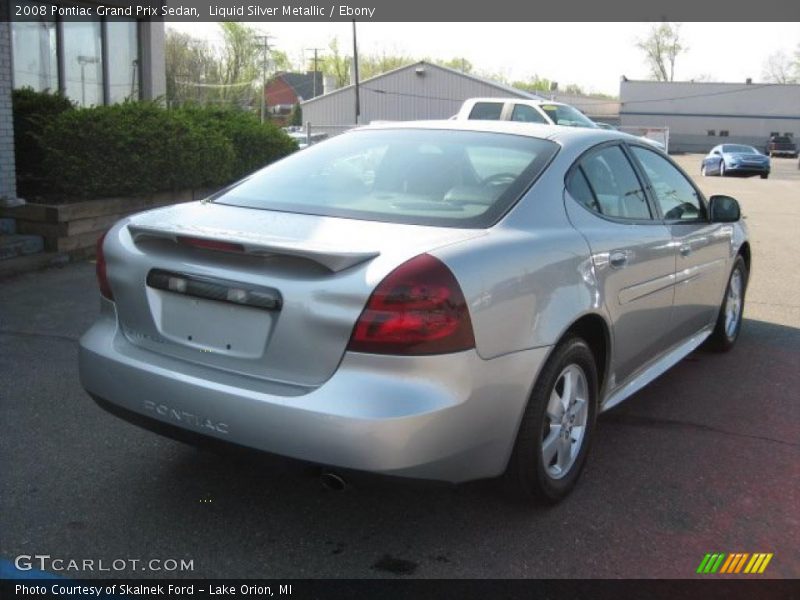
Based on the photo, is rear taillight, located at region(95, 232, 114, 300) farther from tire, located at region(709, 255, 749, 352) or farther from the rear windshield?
tire, located at region(709, 255, 749, 352)

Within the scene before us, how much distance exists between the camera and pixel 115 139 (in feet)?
29.1

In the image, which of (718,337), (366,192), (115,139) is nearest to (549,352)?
(366,192)

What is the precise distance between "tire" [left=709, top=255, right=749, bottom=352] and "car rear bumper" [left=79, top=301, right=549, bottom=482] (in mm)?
3087

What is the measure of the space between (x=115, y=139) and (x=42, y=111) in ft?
5.47

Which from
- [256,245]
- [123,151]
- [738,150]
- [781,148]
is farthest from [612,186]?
[781,148]

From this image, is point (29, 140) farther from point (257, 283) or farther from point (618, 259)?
point (618, 259)

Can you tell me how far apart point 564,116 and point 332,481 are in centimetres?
1653

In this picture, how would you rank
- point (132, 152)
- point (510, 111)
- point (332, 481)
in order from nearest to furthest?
1. point (332, 481)
2. point (132, 152)
3. point (510, 111)

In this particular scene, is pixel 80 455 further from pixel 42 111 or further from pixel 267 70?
pixel 267 70

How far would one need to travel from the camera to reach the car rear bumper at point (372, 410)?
2.68m

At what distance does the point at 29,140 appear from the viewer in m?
9.58

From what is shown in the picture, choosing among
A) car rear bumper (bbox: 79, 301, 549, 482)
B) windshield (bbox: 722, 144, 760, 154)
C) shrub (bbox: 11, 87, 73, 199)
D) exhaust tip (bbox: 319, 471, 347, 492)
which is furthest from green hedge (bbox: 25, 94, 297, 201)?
windshield (bbox: 722, 144, 760, 154)

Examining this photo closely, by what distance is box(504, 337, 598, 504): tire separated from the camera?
315 cm
